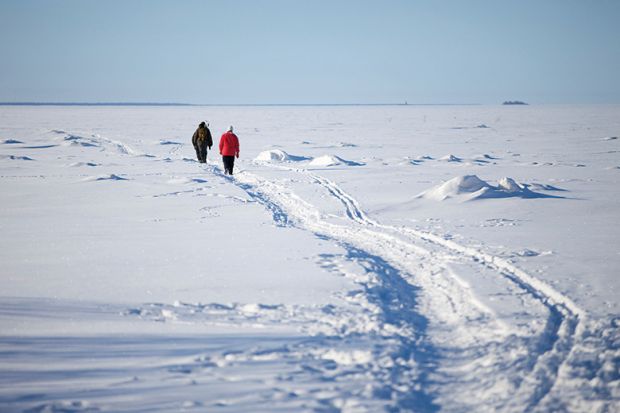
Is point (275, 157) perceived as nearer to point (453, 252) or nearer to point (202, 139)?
point (202, 139)

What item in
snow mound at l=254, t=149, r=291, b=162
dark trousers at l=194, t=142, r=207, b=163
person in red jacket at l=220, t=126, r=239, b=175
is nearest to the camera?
person in red jacket at l=220, t=126, r=239, b=175

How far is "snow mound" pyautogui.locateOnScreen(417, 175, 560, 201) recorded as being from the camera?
1042 centimetres

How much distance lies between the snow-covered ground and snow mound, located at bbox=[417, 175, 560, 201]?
43 mm

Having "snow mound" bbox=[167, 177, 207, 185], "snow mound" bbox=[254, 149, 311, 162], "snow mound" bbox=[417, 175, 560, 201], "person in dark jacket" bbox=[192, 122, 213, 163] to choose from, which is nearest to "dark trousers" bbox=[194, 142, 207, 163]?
"person in dark jacket" bbox=[192, 122, 213, 163]

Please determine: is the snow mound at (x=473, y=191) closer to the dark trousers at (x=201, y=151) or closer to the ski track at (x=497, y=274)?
the ski track at (x=497, y=274)

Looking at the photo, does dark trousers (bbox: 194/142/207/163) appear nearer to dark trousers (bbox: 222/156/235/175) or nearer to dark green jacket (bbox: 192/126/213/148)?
dark green jacket (bbox: 192/126/213/148)

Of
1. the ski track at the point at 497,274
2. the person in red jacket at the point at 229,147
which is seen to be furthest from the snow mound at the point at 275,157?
the ski track at the point at 497,274

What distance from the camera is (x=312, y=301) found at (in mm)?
4734

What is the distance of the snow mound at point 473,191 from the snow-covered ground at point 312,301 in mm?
43

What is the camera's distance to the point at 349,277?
17.9ft

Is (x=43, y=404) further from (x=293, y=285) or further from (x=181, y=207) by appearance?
(x=181, y=207)

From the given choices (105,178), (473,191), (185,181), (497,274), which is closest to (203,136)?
(185,181)

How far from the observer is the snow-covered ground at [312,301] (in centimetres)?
321

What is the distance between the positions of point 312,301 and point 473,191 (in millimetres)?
7007
